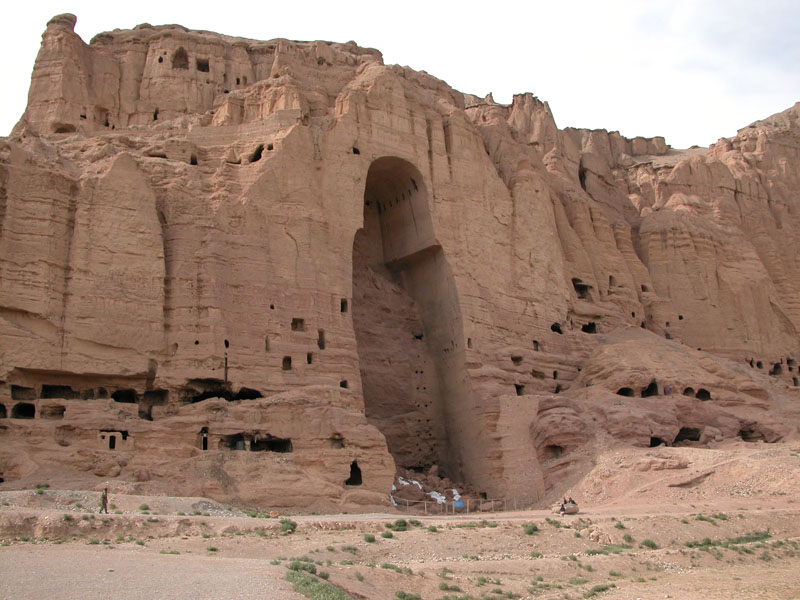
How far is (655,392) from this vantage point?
112 feet

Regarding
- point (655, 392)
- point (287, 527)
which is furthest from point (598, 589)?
point (655, 392)

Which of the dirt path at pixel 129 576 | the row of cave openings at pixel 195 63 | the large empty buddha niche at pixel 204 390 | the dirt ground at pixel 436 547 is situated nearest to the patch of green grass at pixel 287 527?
the dirt ground at pixel 436 547

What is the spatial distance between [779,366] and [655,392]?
14.4 m

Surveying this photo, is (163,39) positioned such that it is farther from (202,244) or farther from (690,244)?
(690,244)

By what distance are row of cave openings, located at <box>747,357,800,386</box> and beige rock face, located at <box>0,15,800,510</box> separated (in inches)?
6.1

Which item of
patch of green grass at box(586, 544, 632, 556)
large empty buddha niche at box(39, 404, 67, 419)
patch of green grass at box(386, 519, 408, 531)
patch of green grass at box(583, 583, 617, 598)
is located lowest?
patch of green grass at box(583, 583, 617, 598)

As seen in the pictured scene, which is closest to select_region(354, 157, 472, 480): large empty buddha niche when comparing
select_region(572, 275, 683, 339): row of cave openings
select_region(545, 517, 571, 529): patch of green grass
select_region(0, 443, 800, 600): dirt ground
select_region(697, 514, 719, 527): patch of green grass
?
select_region(572, 275, 683, 339): row of cave openings

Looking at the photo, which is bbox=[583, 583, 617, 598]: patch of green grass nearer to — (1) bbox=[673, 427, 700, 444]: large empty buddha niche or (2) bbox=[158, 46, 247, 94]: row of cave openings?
(1) bbox=[673, 427, 700, 444]: large empty buddha niche

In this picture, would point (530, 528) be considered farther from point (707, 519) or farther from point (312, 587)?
point (312, 587)

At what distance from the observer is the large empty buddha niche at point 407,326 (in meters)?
33.6

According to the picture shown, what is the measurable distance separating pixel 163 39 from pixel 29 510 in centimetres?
2724

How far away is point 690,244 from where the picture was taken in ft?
151

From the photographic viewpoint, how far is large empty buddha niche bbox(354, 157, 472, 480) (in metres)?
33.6

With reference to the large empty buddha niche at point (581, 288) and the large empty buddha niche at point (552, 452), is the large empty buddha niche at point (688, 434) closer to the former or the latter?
the large empty buddha niche at point (552, 452)
